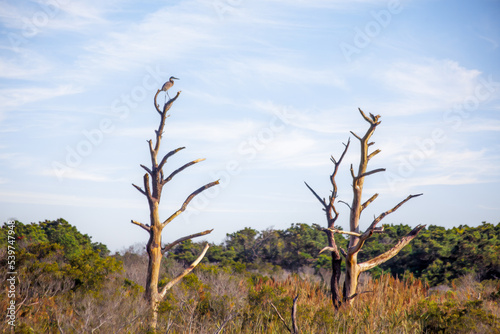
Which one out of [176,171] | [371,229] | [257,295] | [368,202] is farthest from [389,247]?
[176,171]

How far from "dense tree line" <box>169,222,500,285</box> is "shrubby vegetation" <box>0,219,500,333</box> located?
0.06 m

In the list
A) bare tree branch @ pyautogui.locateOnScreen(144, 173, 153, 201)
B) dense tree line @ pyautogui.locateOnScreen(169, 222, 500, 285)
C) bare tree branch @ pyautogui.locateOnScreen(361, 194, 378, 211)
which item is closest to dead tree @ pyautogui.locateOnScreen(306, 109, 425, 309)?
bare tree branch @ pyautogui.locateOnScreen(361, 194, 378, 211)

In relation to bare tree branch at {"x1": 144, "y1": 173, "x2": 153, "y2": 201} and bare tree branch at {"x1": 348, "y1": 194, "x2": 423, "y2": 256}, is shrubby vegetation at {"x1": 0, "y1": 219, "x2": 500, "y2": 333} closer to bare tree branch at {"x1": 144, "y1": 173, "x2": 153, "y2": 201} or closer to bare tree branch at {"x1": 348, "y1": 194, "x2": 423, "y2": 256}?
bare tree branch at {"x1": 348, "y1": 194, "x2": 423, "y2": 256}

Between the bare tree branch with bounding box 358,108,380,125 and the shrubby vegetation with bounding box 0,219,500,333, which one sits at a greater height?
the bare tree branch with bounding box 358,108,380,125

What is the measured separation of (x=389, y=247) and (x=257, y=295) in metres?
13.7

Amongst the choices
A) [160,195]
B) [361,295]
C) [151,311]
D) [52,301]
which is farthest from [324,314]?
[52,301]

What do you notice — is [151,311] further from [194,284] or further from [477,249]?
[477,249]

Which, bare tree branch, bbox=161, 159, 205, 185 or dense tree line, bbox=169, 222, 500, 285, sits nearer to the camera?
bare tree branch, bbox=161, 159, 205, 185

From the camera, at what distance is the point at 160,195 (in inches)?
430

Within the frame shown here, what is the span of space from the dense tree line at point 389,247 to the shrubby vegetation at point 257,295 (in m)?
0.06

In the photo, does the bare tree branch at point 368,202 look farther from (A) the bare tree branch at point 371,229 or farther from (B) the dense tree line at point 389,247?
(B) the dense tree line at point 389,247

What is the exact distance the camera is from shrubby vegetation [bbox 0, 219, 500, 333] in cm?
916

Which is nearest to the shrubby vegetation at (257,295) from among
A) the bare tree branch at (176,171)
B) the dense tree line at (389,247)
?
the dense tree line at (389,247)

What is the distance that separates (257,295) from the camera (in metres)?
11.8
